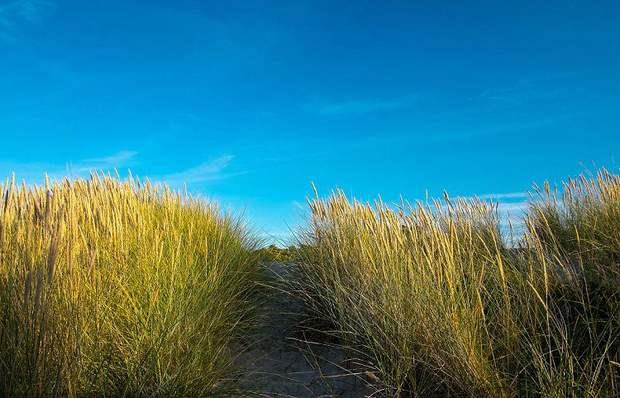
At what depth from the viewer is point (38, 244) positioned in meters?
2.73

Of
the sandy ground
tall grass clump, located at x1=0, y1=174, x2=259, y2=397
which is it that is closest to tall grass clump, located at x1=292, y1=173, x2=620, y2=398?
the sandy ground

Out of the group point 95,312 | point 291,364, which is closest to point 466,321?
point 291,364

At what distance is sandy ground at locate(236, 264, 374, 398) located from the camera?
355 cm

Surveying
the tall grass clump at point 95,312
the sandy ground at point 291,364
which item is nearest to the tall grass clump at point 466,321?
the sandy ground at point 291,364

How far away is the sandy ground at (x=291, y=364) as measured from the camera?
3549 millimetres

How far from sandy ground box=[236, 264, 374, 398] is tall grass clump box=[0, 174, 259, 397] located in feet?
0.89

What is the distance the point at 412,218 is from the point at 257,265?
2473 mm

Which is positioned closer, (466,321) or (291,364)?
(466,321)

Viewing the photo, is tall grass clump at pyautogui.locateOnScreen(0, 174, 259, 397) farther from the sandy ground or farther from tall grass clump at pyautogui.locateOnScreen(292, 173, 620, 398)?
tall grass clump at pyautogui.locateOnScreen(292, 173, 620, 398)

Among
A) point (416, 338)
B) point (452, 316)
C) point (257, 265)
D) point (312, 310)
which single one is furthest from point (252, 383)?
point (257, 265)

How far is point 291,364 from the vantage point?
4.13m

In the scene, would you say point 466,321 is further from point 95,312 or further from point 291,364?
point 95,312

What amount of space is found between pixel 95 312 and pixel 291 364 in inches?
73.0

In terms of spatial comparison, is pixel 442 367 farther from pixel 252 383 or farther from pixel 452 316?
pixel 252 383
